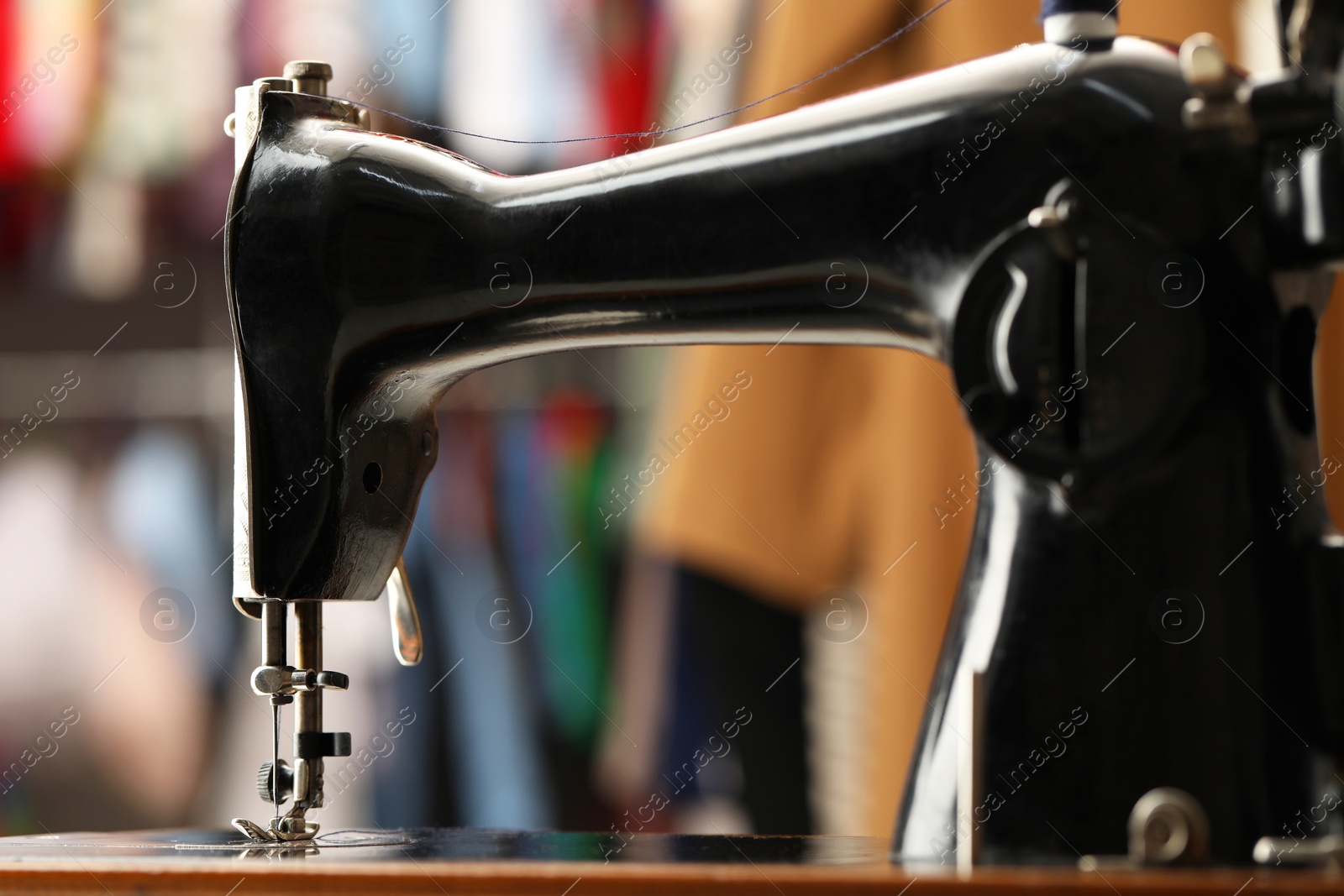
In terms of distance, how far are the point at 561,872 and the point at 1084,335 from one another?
0.31 m

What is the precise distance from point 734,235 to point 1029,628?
22cm

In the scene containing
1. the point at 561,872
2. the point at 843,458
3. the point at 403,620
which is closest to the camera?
the point at 561,872

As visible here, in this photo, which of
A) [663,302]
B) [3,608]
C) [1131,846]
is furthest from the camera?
[3,608]

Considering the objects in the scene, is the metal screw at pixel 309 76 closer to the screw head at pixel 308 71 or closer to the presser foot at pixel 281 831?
the screw head at pixel 308 71

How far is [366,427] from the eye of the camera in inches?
28.5

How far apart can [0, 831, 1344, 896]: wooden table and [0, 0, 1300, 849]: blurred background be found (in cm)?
74

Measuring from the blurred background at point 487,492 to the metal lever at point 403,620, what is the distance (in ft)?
2.17

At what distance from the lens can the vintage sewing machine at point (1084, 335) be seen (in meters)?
0.55

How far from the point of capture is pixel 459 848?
2.18 feet

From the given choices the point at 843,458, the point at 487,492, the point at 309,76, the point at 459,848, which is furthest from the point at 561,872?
the point at 487,492

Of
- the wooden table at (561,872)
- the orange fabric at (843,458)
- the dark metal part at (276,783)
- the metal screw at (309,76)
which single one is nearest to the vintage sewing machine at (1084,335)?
the wooden table at (561,872)

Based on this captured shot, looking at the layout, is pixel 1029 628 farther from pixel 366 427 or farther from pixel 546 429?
pixel 546 429

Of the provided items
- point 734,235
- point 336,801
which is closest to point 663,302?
point 734,235

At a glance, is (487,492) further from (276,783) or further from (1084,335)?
(1084,335)
